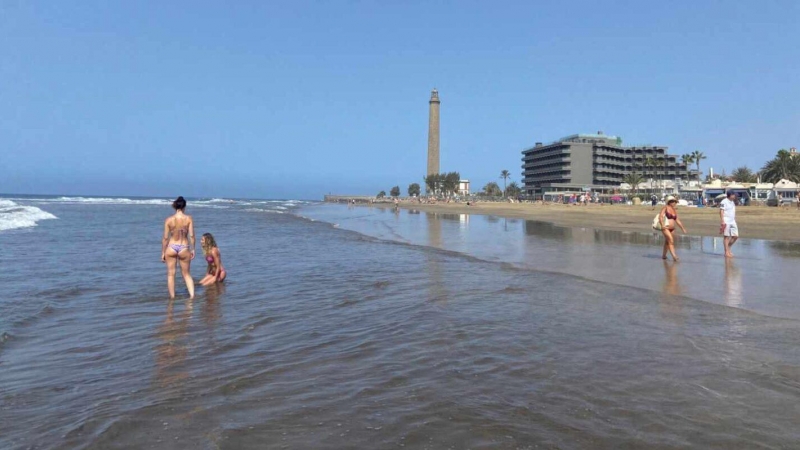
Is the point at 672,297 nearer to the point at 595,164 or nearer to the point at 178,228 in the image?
the point at 178,228

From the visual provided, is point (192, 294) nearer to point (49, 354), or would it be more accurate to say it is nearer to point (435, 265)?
point (49, 354)

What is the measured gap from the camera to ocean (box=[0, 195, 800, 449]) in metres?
3.41

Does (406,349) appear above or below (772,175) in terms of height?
below

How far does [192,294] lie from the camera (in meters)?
8.61

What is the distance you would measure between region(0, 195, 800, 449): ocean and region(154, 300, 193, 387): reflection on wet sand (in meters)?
0.03

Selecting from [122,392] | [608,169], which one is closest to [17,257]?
[122,392]

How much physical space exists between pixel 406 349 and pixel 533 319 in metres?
2.09

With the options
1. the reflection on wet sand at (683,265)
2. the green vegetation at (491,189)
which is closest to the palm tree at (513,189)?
the green vegetation at (491,189)

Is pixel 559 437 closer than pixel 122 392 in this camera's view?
Yes

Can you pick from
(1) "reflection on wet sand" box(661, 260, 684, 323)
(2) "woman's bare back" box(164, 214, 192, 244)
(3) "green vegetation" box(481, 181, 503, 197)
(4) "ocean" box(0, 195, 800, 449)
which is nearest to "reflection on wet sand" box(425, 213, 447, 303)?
(4) "ocean" box(0, 195, 800, 449)

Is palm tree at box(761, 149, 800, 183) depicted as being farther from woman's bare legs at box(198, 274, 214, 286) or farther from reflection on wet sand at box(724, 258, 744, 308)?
woman's bare legs at box(198, 274, 214, 286)

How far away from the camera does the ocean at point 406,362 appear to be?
11.2 feet

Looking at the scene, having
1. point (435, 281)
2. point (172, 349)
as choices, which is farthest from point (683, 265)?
point (172, 349)

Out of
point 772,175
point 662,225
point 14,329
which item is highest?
point 772,175
